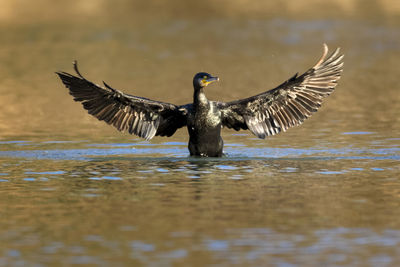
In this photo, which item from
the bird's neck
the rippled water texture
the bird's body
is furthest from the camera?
the bird's body

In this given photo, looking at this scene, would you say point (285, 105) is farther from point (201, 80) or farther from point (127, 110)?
point (127, 110)

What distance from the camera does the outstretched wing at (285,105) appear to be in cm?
1442

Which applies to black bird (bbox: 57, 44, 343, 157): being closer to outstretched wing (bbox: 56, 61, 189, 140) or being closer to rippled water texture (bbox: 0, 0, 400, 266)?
outstretched wing (bbox: 56, 61, 189, 140)

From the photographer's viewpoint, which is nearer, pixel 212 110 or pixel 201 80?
pixel 201 80

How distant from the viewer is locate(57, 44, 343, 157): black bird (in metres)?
14.2

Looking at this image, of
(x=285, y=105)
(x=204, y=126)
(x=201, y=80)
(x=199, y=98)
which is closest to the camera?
(x=201, y=80)

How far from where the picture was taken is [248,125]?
14.6 m

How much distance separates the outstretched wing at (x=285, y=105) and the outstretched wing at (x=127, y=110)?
826 mm

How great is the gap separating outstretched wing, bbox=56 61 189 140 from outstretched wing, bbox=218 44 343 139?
32.5 inches

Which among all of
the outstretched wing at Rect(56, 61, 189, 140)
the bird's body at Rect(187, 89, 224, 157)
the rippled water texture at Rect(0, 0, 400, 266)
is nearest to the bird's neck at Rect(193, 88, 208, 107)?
the bird's body at Rect(187, 89, 224, 157)

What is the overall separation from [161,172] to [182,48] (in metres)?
17.5

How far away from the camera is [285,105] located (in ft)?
47.8

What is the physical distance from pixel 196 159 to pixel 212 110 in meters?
0.76

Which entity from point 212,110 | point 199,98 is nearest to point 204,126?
point 212,110
